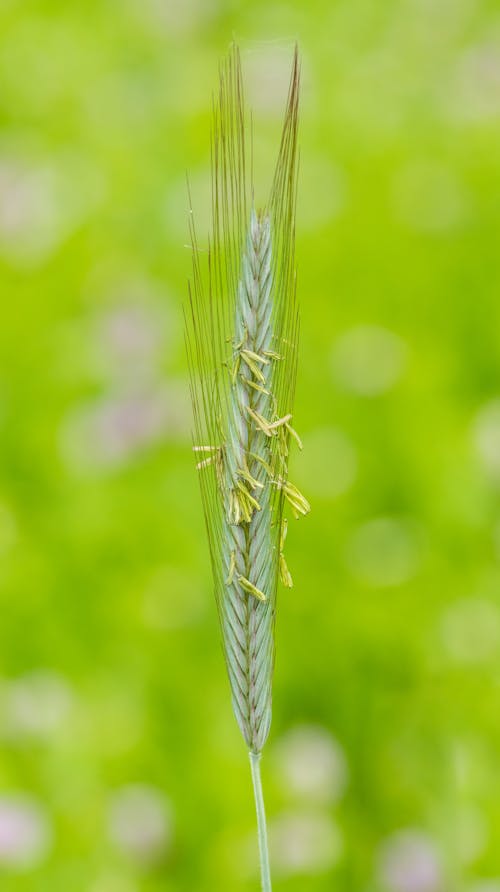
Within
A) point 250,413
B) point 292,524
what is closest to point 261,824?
point 250,413

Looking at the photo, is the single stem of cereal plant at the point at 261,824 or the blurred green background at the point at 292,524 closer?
the single stem of cereal plant at the point at 261,824

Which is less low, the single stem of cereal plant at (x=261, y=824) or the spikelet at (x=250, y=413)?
the spikelet at (x=250, y=413)

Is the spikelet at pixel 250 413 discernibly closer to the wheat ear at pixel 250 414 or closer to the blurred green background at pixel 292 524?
the wheat ear at pixel 250 414

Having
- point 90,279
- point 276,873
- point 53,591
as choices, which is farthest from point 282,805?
point 90,279

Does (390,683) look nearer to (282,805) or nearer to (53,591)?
(282,805)

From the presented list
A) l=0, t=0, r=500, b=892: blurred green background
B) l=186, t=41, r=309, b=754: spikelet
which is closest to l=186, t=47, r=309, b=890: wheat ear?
l=186, t=41, r=309, b=754: spikelet

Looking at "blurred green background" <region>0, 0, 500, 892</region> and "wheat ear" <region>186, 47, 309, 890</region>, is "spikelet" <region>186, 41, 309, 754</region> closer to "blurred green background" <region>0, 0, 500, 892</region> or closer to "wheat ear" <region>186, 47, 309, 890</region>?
"wheat ear" <region>186, 47, 309, 890</region>

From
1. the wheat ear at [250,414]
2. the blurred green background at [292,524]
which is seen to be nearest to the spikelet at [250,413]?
the wheat ear at [250,414]
